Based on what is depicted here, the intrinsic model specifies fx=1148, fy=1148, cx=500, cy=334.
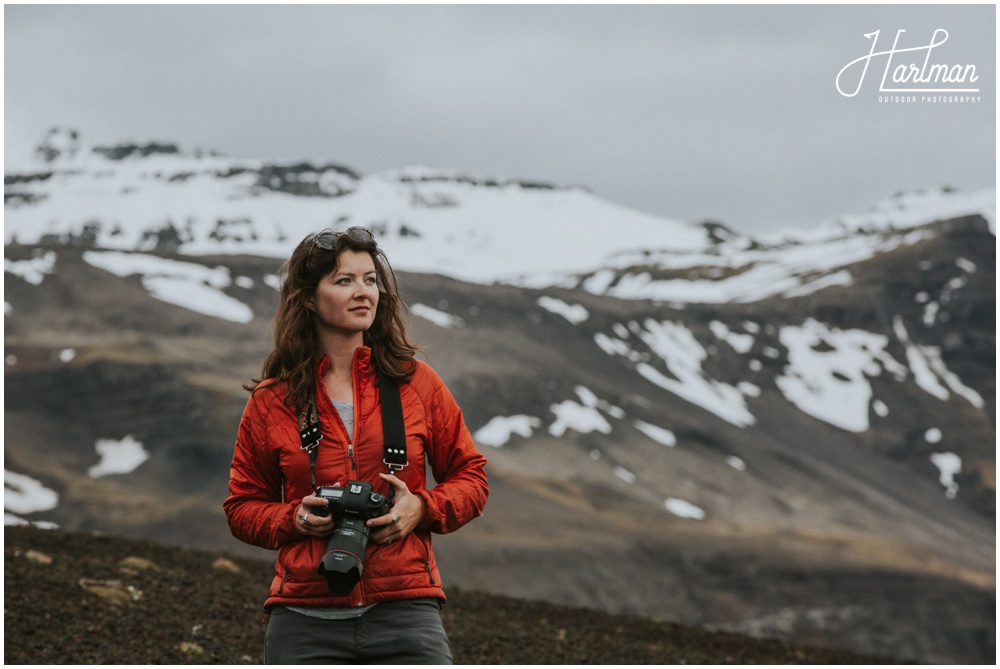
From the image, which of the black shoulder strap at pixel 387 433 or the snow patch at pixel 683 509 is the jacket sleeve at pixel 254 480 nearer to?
the black shoulder strap at pixel 387 433

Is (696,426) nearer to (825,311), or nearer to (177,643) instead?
(825,311)

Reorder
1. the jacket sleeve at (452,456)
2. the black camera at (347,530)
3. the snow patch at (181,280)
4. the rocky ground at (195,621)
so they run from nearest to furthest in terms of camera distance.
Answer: the black camera at (347,530), the jacket sleeve at (452,456), the rocky ground at (195,621), the snow patch at (181,280)

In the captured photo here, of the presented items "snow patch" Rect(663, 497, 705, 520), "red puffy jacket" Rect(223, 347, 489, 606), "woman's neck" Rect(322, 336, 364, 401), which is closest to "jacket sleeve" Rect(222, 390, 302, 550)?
"red puffy jacket" Rect(223, 347, 489, 606)

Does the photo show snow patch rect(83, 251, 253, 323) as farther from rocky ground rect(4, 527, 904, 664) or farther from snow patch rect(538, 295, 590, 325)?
rocky ground rect(4, 527, 904, 664)

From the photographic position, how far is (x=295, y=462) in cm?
404

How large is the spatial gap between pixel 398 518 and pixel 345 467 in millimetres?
282

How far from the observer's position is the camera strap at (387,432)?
3984 millimetres

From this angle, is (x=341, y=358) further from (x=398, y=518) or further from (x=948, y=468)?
(x=948, y=468)

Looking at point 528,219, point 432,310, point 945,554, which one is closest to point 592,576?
point 945,554

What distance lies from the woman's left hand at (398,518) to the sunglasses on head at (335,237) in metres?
0.92

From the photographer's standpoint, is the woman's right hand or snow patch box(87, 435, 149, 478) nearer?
the woman's right hand

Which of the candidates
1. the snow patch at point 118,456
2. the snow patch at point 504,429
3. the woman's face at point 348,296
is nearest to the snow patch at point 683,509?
the snow patch at point 504,429

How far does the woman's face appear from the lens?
4.21m

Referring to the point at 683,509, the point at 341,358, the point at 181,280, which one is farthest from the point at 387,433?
the point at 181,280
